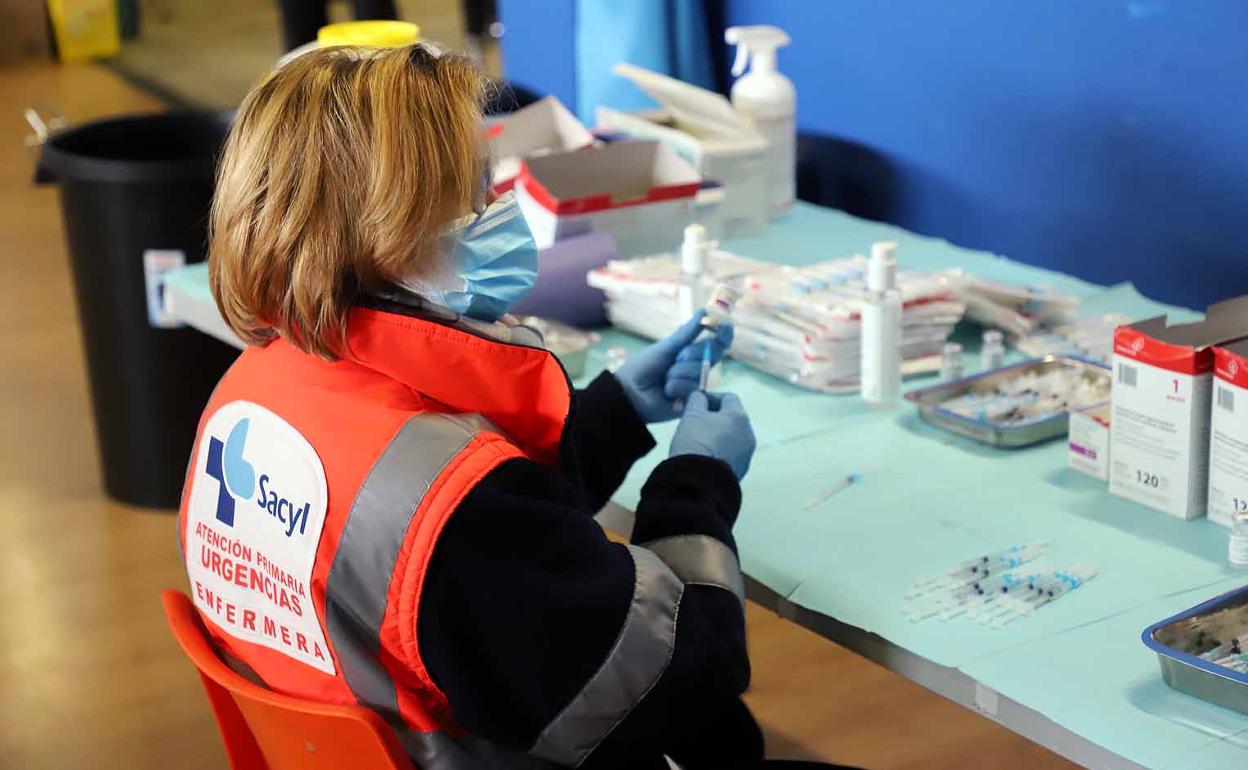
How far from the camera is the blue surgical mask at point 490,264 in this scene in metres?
1.31

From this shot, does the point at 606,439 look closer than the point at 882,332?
Yes

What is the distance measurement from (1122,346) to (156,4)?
23.1 feet

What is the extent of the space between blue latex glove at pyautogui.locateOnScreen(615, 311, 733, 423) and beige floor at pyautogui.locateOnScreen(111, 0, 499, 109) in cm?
460

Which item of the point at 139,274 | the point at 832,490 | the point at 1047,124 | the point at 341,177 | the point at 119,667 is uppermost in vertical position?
the point at 341,177

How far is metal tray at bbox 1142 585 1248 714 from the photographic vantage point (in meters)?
1.21

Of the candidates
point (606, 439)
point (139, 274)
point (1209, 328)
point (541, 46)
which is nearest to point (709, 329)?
point (606, 439)

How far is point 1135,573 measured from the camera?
57.7 inches

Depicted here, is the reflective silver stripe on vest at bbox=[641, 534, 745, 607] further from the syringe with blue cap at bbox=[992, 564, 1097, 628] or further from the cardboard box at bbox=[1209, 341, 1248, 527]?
the cardboard box at bbox=[1209, 341, 1248, 527]

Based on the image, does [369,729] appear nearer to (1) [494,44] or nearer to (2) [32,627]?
(2) [32,627]

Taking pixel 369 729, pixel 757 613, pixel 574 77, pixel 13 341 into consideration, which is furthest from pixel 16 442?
pixel 369 729

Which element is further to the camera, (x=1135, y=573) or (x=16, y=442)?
(x=16, y=442)

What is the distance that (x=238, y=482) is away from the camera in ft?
4.28

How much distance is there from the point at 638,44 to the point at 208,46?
15.2 feet

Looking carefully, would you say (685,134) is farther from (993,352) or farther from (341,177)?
(341,177)
